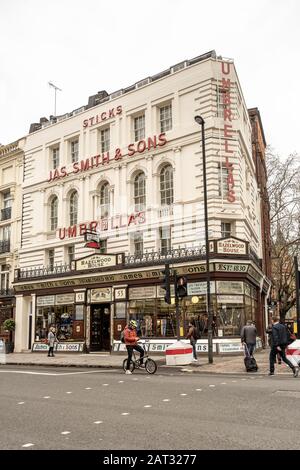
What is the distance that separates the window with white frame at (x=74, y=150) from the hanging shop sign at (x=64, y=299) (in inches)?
364

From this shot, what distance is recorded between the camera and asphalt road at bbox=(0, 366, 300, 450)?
6414mm

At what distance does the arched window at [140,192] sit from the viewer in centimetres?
2880

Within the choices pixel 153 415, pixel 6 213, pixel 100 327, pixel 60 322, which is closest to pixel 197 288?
pixel 100 327

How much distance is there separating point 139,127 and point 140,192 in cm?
426

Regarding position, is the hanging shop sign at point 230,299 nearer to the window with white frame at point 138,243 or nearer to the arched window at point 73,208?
the window with white frame at point 138,243

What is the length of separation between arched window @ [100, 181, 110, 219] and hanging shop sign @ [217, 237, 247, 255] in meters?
8.94

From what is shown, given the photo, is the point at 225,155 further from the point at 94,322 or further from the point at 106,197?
the point at 94,322

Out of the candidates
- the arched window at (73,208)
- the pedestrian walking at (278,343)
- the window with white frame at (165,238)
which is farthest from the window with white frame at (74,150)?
the pedestrian walking at (278,343)

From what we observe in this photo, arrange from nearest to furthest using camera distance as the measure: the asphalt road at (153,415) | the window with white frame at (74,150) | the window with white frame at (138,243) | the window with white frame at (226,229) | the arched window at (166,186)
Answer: the asphalt road at (153,415) → the window with white frame at (226,229) → the arched window at (166,186) → the window with white frame at (138,243) → the window with white frame at (74,150)

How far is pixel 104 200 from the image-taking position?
31000 millimetres

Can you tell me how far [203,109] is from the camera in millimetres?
26797
